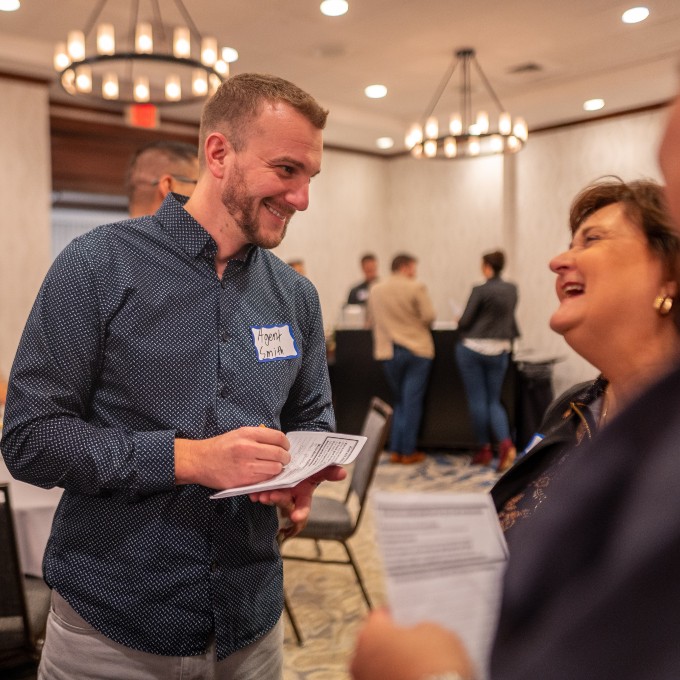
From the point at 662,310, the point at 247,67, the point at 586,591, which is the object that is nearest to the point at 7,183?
the point at 247,67

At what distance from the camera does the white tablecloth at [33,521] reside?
87.4 inches

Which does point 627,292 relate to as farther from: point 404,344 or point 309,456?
point 404,344

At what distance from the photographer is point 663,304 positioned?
3.92ft

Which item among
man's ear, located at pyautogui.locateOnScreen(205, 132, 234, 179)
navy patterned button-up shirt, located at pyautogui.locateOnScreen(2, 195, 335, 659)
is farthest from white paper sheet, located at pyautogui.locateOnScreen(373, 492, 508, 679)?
man's ear, located at pyautogui.locateOnScreen(205, 132, 234, 179)

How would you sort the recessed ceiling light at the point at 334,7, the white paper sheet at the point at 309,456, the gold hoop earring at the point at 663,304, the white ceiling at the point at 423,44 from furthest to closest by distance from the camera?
the white ceiling at the point at 423,44, the recessed ceiling light at the point at 334,7, the gold hoop earring at the point at 663,304, the white paper sheet at the point at 309,456

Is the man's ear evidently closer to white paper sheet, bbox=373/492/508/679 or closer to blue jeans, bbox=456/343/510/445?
white paper sheet, bbox=373/492/508/679

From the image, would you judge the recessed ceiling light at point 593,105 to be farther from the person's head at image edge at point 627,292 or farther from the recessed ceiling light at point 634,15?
the person's head at image edge at point 627,292

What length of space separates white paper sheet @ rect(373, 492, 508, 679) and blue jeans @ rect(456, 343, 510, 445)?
4943 millimetres

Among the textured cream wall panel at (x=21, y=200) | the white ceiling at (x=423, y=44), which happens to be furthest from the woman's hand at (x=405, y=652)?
the textured cream wall panel at (x=21, y=200)

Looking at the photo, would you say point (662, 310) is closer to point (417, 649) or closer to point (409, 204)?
point (417, 649)

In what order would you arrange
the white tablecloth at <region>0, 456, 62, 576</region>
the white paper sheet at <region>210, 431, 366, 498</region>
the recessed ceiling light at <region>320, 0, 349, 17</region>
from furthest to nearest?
the recessed ceiling light at <region>320, 0, 349, 17</region>, the white tablecloth at <region>0, 456, 62, 576</region>, the white paper sheet at <region>210, 431, 366, 498</region>

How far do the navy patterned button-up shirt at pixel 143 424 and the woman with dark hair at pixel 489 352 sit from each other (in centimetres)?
442

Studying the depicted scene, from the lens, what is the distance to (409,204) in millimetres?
9406

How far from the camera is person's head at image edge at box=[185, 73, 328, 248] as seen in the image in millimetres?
1242
